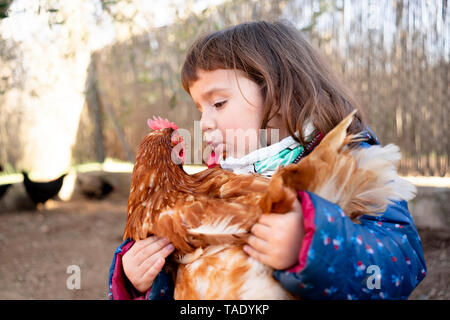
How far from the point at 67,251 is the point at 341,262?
3405 mm

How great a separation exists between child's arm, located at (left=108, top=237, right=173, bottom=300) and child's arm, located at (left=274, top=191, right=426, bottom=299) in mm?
343

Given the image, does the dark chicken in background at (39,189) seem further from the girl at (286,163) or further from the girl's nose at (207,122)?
the girl's nose at (207,122)

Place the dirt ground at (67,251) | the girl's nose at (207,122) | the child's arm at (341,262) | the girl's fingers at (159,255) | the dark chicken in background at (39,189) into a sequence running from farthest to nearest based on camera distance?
the dark chicken in background at (39,189)
the dirt ground at (67,251)
the girl's nose at (207,122)
the girl's fingers at (159,255)
the child's arm at (341,262)

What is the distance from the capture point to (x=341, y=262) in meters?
0.77

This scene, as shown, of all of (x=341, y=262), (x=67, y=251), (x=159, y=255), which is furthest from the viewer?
(x=67, y=251)

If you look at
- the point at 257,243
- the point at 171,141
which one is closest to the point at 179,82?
the point at 171,141

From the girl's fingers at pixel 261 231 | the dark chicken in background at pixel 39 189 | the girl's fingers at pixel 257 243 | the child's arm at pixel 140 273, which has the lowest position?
the dark chicken in background at pixel 39 189

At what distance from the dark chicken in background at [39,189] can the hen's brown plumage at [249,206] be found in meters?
4.65

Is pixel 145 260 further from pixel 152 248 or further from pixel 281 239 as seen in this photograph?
pixel 281 239

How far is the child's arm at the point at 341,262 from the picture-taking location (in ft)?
2.45

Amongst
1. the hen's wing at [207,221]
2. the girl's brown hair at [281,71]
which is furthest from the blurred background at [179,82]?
the hen's wing at [207,221]

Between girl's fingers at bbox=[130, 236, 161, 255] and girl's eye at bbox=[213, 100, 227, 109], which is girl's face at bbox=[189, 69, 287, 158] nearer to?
girl's eye at bbox=[213, 100, 227, 109]

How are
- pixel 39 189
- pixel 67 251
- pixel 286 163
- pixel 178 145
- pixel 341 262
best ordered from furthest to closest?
pixel 39 189 < pixel 67 251 < pixel 178 145 < pixel 286 163 < pixel 341 262
